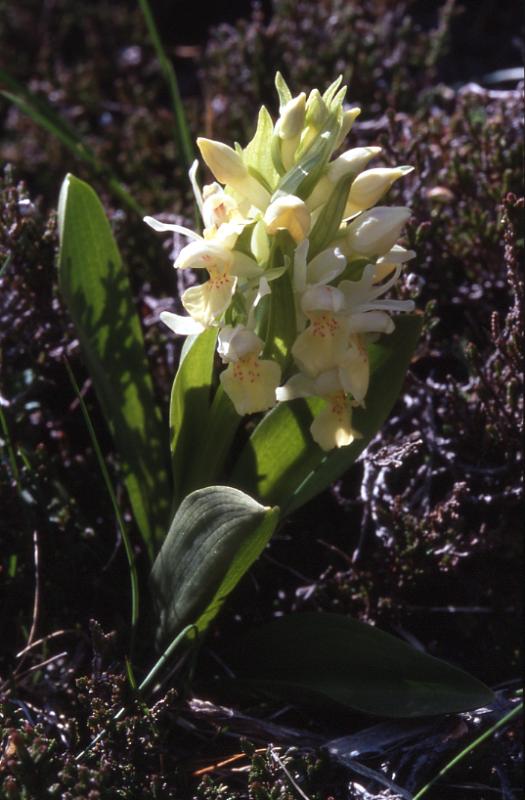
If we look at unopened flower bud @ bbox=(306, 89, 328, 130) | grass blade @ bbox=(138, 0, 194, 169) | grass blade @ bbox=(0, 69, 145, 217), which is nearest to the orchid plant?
unopened flower bud @ bbox=(306, 89, 328, 130)

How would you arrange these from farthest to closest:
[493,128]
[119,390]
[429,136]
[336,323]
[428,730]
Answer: [429,136], [493,128], [119,390], [428,730], [336,323]

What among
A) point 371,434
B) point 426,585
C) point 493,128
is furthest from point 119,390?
point 493,128

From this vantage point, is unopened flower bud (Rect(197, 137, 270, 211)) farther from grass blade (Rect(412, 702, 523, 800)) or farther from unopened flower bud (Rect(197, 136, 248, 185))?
grass blade (Rect(412, 702, 523, 800))

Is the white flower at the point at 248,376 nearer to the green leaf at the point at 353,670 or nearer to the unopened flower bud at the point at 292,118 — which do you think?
the unopened flower bud at the point at 292,118

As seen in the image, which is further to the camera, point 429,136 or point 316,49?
point 316,49

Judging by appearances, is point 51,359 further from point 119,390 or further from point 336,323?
point 336,323
